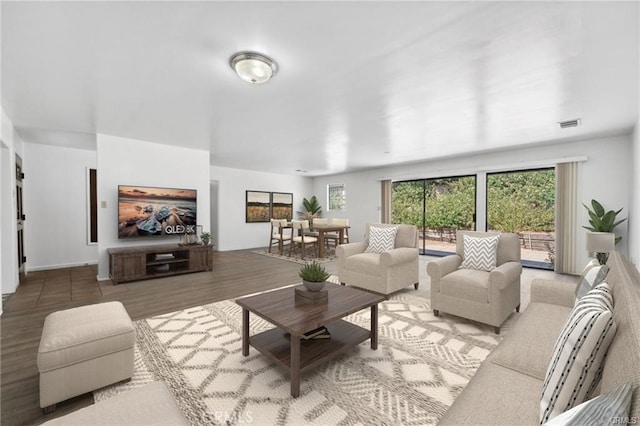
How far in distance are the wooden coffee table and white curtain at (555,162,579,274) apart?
14.7 feet

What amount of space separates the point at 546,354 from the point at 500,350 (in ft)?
0.63

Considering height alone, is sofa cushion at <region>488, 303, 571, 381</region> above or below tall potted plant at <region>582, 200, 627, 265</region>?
below

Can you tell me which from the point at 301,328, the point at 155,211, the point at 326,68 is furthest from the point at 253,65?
the point at 155,211

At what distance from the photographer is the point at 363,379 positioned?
182 centimetres

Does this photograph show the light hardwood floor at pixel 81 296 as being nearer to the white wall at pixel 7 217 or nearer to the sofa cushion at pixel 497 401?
the white wall at pixel 7 217

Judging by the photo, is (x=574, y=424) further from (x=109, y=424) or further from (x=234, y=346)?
(x=234, y=346)

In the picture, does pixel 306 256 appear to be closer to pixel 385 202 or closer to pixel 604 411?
pixel 385 202

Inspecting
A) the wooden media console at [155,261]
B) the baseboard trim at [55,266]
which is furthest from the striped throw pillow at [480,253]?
the baseboard trim at [55,266]

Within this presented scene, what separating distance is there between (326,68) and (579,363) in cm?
229

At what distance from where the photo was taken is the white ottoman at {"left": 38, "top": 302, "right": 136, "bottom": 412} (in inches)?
60.6

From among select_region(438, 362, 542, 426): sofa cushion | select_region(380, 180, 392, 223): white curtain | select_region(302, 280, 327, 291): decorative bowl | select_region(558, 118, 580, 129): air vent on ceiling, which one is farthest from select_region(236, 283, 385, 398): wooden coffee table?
select_region(380, 180, 392, 223): white curtain

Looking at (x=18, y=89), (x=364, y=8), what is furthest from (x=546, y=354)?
(x=18, y=89)

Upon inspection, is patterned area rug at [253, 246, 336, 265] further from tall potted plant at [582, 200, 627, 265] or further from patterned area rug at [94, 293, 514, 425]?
tall potted plant at [582, 200, 627, 265]

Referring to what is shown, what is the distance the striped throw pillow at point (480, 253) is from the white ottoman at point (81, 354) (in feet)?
10.4
